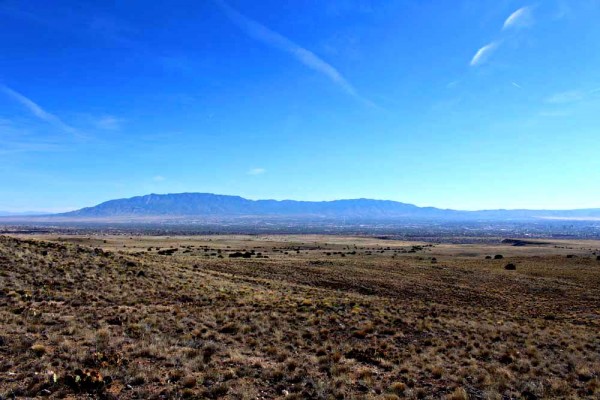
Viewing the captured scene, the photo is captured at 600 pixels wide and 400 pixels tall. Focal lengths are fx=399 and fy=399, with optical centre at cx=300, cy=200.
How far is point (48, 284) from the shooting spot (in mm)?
20031

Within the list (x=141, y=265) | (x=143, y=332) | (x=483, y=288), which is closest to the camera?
(x=143, y=332)

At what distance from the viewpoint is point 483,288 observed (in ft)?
116

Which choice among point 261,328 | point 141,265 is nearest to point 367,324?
point 261,328

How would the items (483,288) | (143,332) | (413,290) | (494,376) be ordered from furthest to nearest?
(483,288)
(413,290)
(143,332)
(494,376)

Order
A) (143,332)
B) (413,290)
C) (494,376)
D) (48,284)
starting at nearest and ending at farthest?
(494,376) → (143,332) → (48,284) → (413,290)

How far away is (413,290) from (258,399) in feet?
84.5

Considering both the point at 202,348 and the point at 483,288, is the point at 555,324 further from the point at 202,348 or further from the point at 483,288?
the point at 202,348

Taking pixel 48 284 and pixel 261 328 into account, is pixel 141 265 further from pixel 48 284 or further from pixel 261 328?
pixel 261 328

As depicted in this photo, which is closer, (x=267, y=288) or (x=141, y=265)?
(x=267, y=288)

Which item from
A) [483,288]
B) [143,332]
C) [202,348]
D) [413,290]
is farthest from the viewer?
[483,288]

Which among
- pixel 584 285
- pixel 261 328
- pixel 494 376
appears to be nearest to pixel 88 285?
pixel 261 328

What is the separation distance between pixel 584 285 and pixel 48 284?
43486 millimetres

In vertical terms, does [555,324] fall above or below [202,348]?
below

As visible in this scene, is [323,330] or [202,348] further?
[323,330]
